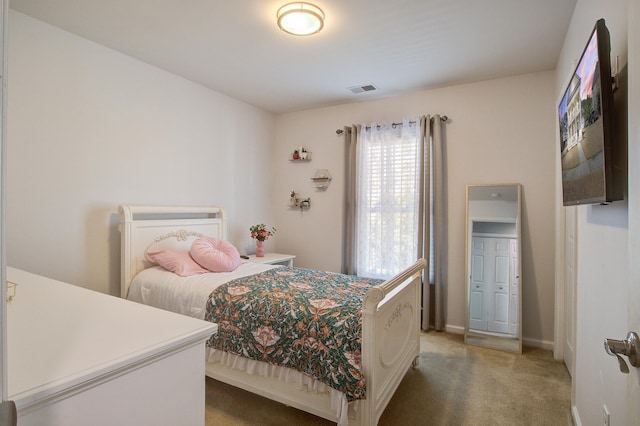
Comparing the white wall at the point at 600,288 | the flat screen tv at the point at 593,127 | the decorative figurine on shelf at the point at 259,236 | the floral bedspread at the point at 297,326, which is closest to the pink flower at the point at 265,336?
the floral bedspread at the point at 297,326

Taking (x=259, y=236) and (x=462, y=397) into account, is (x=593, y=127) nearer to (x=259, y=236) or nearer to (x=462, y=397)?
(x=462, y=397)

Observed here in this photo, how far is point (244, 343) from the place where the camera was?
6.63 feet

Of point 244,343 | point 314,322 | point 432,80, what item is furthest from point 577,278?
point 432,80

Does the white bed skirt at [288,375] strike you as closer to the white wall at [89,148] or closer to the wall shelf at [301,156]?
the white wall at [89,148]

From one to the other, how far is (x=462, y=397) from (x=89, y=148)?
133 inches

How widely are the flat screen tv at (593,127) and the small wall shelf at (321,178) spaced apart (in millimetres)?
2792

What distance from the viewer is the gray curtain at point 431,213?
3.40 m

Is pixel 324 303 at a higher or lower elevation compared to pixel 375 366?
higher

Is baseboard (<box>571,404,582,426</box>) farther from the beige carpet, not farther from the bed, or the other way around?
the bed

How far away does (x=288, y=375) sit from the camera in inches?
74.3

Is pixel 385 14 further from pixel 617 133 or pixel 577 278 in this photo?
pixel 577 278

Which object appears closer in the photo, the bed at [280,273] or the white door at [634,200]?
the white door at [634,200]

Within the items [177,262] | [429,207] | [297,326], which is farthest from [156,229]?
[429,207]

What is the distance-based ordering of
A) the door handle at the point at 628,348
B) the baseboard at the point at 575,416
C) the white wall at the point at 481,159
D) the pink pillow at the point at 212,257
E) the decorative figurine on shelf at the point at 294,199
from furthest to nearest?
the decorative figurine on shelf at the point at 294,199 → the white wall at the point at 481,159 → the pink pillow at the point at 212,257 → the baseboard at the point at 575,416 → the door handle at the point at 628,348
